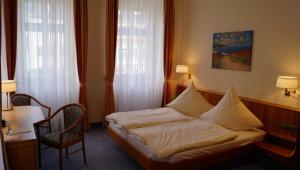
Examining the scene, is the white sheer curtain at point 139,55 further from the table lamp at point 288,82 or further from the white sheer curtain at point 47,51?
the table lamp at point 288,82

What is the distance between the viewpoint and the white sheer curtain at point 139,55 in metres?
5.39

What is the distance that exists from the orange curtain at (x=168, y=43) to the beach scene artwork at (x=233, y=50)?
1.11 meters

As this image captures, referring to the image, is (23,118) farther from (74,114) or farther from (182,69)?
(182,69)

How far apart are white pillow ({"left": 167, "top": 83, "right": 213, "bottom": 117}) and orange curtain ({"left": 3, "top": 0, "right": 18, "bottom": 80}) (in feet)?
9.90

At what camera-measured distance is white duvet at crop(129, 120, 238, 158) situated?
3.10 meters

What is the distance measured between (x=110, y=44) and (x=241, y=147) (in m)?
3.20

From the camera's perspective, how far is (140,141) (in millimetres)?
3371

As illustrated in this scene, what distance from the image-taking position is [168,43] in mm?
5824

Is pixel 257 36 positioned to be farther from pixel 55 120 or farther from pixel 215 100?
pixel 55 120

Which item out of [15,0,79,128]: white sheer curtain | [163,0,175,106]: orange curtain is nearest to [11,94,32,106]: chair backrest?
[15,0,79,128]: white sheer curtain

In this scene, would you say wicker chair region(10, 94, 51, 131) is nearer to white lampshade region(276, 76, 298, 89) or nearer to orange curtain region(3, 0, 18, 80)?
orange curtain region(3, 0, 18, 80)

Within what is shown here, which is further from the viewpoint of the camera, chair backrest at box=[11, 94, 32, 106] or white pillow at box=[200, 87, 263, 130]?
chair backrest at box=[11, 94, 32, 106]

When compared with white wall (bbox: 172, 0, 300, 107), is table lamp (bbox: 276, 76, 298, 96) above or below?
below

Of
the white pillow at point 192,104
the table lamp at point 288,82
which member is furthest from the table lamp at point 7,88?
the table lamp at point 288,82
